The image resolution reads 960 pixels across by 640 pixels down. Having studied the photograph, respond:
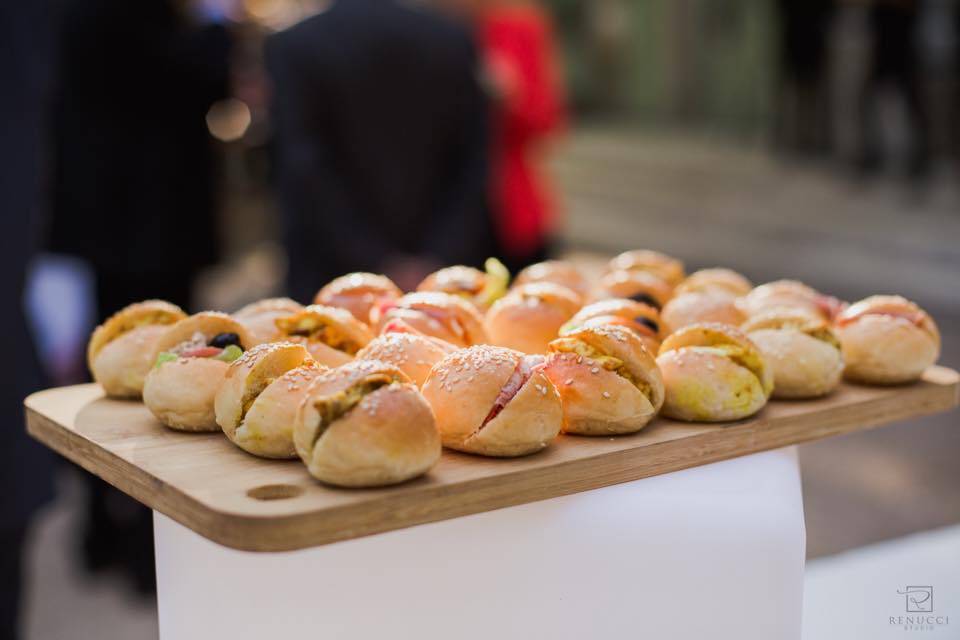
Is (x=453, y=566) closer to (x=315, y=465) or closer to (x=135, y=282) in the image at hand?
(x=315, y=465)

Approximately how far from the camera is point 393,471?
1.10 metres

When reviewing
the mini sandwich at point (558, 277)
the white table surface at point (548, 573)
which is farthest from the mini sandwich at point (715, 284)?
the white table surface at point (548, 573)

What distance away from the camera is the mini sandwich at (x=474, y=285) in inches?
67.4

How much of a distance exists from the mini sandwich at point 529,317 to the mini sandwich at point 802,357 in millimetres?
288

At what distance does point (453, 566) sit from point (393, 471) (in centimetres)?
18

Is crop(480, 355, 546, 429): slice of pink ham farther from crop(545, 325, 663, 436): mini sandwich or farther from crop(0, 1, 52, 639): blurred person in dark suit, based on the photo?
crop(0, 1, 52, 639): blurred person in dark suit

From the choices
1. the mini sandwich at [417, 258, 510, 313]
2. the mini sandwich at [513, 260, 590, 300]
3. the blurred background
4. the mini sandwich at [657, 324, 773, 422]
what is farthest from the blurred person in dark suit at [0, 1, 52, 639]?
the mini sandwich at [657, 324, 773, 422]

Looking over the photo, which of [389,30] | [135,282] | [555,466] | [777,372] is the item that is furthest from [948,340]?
[555,466]

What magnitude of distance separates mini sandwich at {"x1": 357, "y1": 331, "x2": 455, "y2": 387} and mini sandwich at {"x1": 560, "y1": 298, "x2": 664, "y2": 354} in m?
0.21

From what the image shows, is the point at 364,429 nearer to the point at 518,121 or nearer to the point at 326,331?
the point at 326,331

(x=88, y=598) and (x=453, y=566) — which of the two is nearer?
(x=453, y=566)

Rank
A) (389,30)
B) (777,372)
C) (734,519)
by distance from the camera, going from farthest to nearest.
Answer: (389,30) < (777,372) < (734,519)

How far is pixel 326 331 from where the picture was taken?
145 centimetres

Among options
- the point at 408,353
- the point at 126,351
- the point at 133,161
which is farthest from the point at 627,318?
the point at 133,161
